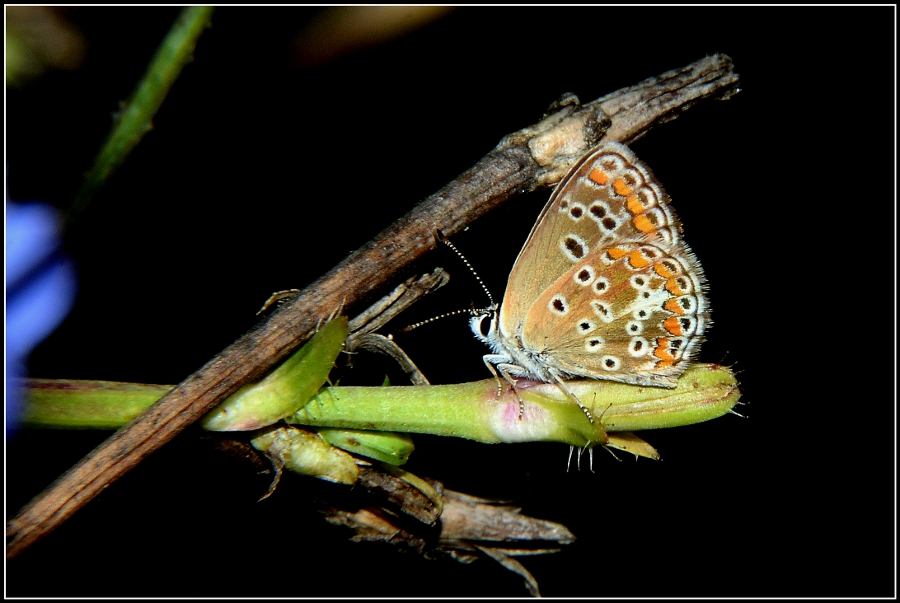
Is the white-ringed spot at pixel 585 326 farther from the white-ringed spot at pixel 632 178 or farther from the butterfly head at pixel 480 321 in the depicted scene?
the white-ringed spot at pixel 632 178

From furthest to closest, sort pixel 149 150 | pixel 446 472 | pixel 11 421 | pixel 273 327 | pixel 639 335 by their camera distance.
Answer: pixel 149 150 < pixel 639 335 < pixel 446 472 < pixel 273 327 < pixel 11 421

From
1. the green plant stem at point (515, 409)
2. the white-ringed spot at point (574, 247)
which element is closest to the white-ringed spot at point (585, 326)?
the white-ringed spot at point (574, 247)

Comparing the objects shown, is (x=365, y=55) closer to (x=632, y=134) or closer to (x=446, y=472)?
(x=632, y=134)

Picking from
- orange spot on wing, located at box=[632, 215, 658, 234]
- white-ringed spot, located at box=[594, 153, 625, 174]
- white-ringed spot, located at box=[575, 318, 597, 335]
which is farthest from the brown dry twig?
white-ringed spot, located at box=[575, 318, 597, 335]

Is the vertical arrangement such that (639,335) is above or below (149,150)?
below

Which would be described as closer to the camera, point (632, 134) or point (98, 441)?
point (98, 441)

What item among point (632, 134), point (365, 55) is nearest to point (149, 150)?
point (365, 55)
